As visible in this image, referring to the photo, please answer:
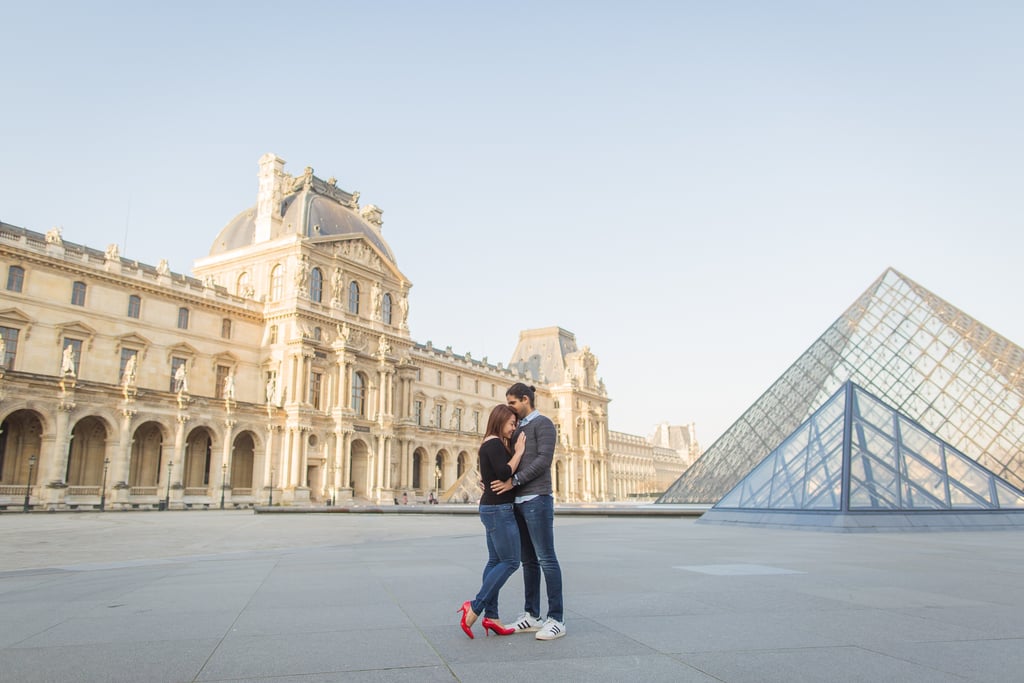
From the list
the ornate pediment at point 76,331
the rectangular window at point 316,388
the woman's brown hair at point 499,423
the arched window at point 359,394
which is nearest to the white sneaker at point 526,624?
the woman's brown hair at point 499,423

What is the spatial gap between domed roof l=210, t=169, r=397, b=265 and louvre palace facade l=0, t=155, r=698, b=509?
0.49 ft

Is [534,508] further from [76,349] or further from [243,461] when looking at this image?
[243,461]

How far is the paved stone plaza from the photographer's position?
4262 millimetres

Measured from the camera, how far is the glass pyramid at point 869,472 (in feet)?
59.3

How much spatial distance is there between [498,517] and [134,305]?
45143mm

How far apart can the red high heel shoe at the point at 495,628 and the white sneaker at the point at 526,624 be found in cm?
7

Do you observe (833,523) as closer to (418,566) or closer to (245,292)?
(418,566)

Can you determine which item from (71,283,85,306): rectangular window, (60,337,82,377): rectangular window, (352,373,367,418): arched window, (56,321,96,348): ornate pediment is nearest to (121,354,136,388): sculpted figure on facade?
(60,337,82,377): rectangular window

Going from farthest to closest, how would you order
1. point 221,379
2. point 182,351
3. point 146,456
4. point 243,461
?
point 221,379 < point 243,461 < point 182,351 < point 146,456


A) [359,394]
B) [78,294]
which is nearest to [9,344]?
[78,294]

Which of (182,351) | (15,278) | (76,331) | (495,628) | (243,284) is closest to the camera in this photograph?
(495,628)

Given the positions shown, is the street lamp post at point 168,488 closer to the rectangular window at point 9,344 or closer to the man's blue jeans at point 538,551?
the rectangular window at point 9,344

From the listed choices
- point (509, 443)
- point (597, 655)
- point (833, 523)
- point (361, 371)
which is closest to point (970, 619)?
point (597, 655)

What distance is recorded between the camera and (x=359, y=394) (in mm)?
55656
